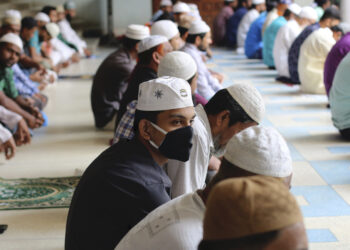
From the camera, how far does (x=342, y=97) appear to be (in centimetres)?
491

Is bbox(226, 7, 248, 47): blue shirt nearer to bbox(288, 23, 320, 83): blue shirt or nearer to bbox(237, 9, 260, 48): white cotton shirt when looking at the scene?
bbox(237, 9, 260, 48): white cotton shirt

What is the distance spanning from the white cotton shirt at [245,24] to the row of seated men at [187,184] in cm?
928

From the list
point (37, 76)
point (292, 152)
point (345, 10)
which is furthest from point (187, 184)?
point (345, 10)

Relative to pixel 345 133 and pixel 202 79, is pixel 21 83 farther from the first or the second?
pixel 345 133

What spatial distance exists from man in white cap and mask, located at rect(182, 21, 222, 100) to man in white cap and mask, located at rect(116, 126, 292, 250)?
3.83 meters

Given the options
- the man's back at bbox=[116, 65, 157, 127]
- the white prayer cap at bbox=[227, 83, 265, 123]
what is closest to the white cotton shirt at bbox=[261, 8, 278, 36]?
the man's back at bbox=[116, 65, 157, 127]

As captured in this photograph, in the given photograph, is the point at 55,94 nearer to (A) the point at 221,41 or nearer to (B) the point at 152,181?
(B) the point at 152,181

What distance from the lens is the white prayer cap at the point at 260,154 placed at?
158 centimetres

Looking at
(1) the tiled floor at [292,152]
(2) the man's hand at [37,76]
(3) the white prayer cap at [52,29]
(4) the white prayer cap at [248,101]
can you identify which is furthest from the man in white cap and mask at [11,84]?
(3) the white prayer cap at [52,29]

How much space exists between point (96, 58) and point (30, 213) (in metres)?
8.03

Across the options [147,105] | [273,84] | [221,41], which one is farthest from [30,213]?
[221,41]

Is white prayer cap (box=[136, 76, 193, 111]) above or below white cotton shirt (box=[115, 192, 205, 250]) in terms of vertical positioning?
above

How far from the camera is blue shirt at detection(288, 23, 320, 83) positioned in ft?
24.6

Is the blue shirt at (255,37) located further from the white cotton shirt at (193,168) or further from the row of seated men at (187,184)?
the white cotton shirt at (193,168)
